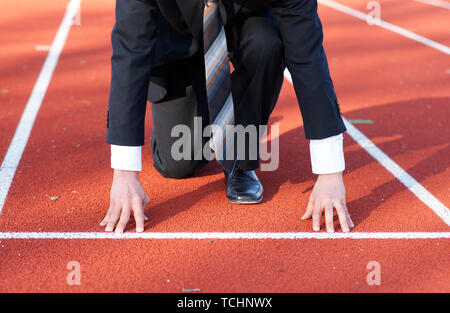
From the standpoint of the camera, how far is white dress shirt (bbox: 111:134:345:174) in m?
2.66

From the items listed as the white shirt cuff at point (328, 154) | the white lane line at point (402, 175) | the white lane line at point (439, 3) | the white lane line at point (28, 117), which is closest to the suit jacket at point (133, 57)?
the white shirt cuff at point (328, 154)

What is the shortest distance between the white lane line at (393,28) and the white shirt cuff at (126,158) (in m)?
4.93

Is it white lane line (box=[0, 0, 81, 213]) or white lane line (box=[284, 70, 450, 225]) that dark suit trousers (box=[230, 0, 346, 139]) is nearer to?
white lane line (box=[284, 70, 450, 225])

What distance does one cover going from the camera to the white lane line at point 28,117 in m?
3.45

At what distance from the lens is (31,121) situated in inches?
173

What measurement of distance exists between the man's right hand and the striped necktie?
42cm

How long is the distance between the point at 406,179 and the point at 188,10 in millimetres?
1657

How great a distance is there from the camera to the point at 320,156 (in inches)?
106

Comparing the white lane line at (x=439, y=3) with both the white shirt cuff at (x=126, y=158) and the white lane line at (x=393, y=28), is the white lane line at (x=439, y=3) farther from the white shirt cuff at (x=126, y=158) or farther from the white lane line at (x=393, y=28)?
the white shirt cuff at (x=126, y=158)

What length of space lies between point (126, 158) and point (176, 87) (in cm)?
80

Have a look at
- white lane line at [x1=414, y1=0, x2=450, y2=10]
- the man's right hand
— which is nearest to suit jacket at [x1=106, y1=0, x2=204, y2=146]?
the man's right hand

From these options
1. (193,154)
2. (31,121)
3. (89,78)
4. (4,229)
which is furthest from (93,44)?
(4,229)

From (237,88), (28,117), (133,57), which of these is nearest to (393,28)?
(28,117)

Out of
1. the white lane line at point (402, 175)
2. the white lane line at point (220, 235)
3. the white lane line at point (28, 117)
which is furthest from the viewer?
the white lane line at point (28, 117)
